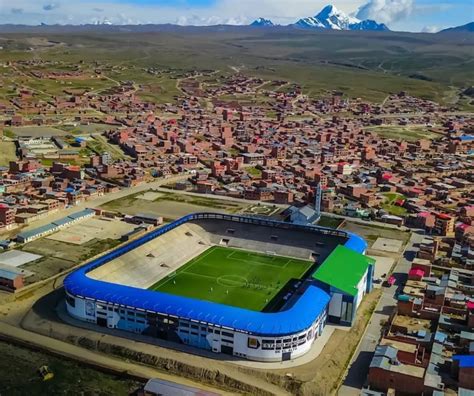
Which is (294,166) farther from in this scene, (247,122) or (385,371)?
(385,371)

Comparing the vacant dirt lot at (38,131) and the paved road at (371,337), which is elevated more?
the vacant dirt lot at (38,131)

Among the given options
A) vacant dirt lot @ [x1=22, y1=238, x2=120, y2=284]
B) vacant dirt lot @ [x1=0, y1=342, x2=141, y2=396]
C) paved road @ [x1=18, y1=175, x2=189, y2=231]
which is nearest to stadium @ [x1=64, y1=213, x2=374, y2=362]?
vacant dirt lot @ [x1=0, y1=342, x2=141, y2=396]

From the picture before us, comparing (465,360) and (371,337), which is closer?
(465,360)

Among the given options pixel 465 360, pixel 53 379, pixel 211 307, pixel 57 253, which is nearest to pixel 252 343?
pixel 211 307

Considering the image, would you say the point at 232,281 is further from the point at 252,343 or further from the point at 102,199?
the point at 102,199

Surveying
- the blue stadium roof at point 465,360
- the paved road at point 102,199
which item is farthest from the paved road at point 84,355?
the paved road at point 102,199

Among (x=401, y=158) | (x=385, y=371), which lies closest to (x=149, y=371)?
(x=385, y=371)

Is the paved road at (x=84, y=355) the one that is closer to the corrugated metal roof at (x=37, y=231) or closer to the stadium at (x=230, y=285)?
the stadium at (x=230, y=285)
